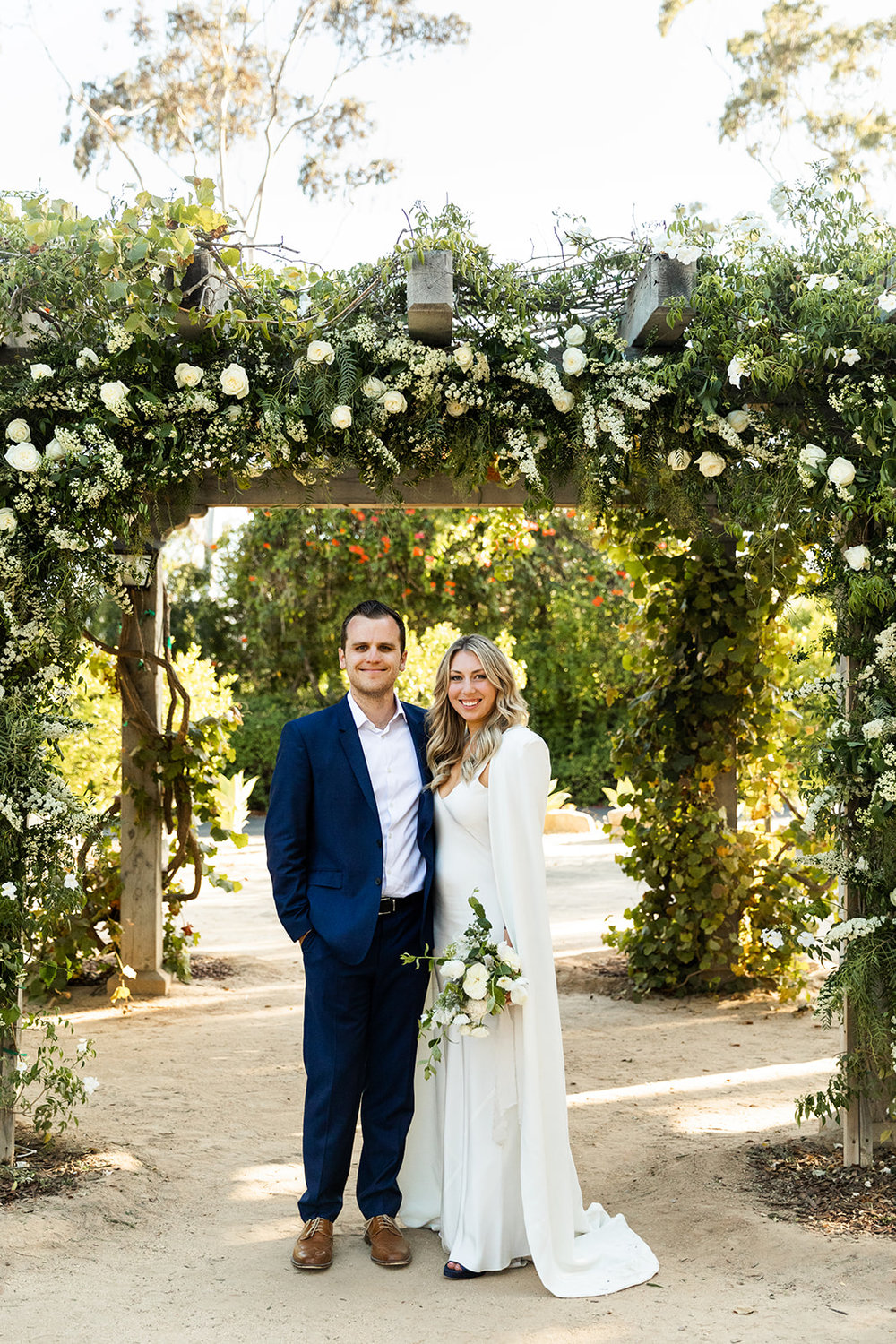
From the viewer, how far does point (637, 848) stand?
6441 millimetres

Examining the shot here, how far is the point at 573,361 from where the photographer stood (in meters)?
3.61

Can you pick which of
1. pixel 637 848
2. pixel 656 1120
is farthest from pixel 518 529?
pixel 656 1120

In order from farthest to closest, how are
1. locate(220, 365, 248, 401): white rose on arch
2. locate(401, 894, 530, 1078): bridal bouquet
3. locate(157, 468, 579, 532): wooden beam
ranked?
locate(157, 468, 579, 532): wooden beam, locate(220, 365, 248, 401): white rose on arch, locate(401, 894, 530, 1078): bridal bouquet

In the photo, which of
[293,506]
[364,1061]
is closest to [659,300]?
[293,506]

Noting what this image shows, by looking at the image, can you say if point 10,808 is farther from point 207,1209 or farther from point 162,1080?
point 162,1080

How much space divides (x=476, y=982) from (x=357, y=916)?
38 cm

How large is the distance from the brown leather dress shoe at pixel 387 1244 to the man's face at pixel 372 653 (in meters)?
1.48

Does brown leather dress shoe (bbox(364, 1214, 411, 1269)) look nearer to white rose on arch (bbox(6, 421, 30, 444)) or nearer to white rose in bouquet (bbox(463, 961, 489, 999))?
white rose in bouquet (bbox(463, 961, 489, 999))

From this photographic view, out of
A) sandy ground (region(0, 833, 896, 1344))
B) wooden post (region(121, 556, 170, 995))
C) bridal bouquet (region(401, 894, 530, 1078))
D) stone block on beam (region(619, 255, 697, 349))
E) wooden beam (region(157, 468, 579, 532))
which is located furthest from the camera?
wooden post (region(121, 556, 170, 995))

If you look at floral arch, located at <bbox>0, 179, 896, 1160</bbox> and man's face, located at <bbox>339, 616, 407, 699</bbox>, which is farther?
floral arch, located at <bbox>0, 179, 896, 1160</bbox>

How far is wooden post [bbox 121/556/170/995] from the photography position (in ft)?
20.6

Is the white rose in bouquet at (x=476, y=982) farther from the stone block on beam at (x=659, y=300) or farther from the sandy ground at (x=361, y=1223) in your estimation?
the stone block on beam at (x=659, y=300)

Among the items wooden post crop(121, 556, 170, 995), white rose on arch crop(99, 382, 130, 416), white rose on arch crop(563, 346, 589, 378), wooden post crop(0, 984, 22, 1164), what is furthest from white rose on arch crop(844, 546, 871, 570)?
wooden post crop(121, 556, 170, 995)

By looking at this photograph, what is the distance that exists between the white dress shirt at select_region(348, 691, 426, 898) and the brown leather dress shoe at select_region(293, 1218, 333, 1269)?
94 centimetres
